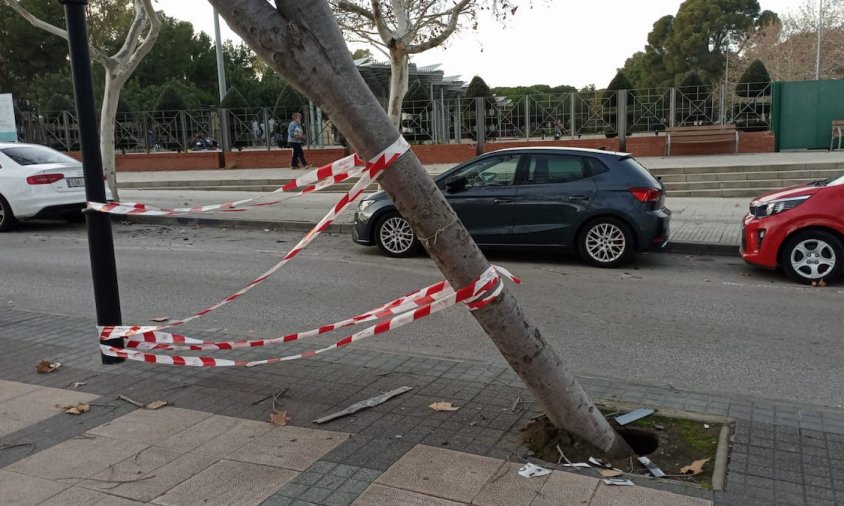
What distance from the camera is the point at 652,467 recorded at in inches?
149

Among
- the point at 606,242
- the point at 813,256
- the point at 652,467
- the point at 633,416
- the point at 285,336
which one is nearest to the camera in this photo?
the point at 652,467

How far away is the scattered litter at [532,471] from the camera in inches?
142

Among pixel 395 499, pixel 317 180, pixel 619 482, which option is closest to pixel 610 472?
pixel 619 482

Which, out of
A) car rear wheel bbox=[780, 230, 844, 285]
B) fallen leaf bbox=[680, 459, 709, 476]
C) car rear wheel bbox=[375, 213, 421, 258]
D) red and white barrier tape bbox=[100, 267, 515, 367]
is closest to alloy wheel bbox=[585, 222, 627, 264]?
car rear wheel bbox=[780, 230, 844, 285]

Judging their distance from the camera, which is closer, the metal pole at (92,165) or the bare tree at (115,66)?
the metal pole at (92,165)

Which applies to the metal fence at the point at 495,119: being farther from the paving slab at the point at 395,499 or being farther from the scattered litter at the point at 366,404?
the paving slab at the point at 395,499

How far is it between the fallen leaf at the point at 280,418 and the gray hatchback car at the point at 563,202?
19.2 ft

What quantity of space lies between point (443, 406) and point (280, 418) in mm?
1011

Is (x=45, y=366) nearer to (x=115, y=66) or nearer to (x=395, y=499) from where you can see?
(x=395, y=499)

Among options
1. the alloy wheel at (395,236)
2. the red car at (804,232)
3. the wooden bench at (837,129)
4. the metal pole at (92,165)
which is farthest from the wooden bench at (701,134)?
the metal pole at (92,165)

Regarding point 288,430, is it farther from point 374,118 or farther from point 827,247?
point 827,247

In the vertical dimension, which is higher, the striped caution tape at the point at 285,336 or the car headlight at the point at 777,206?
the car headlight at the point at 777,206

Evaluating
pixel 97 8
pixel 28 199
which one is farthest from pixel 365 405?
pixel 97 8

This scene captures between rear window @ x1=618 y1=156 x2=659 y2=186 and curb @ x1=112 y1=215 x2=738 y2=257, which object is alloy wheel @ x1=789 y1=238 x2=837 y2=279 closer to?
curb @ x1=112 y1=215 x2=738 y2=257
